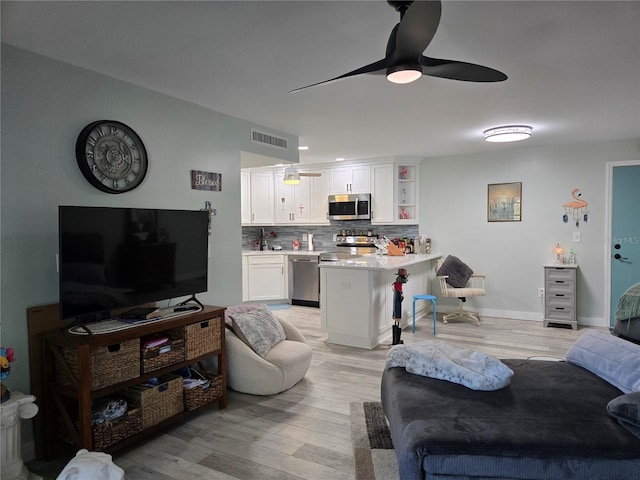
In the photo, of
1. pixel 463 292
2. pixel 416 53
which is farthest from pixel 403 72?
pixel 463 292

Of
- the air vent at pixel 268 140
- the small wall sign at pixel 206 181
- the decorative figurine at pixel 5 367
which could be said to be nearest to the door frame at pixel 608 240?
the air vent at pixel 268 140

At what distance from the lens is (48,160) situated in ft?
8.41

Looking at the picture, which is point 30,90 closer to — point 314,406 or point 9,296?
point 9,296

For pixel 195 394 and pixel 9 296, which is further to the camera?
pixel 195 394

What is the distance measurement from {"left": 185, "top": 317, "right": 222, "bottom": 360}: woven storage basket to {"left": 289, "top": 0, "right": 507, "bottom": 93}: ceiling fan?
6.72 ft

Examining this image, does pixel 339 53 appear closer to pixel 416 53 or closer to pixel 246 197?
pixel 416 53

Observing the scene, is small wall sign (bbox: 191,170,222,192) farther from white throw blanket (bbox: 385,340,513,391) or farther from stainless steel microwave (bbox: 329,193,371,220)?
stainless steel microwave (bbox: 329,193,371,220)

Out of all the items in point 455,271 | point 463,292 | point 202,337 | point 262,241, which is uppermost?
point 262,241

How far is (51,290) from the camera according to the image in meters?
2.59

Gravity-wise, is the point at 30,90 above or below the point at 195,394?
above

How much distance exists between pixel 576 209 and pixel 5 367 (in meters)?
6.33

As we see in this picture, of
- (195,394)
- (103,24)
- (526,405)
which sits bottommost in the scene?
(195,394)

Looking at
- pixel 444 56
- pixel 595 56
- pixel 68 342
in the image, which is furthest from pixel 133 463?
pixel 595 56

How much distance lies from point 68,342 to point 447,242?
5518mm
